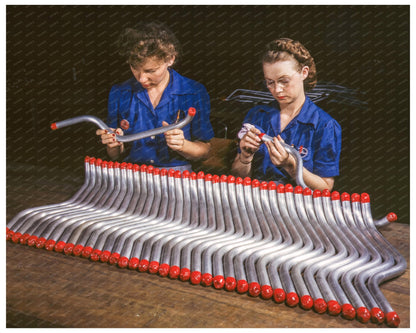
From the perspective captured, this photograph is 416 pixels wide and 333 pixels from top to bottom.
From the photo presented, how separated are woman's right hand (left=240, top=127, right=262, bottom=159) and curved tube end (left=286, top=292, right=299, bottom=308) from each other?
1027 mm

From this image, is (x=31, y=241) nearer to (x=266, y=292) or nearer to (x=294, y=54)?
(x=266, y=292)

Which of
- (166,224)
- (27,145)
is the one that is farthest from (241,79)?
(27,145)

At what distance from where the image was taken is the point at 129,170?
94.3 inches

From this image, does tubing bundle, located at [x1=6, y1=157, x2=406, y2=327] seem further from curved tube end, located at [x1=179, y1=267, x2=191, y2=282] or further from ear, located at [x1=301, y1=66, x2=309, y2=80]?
ear, located at [x1=301, y1=66, x2=309, y2=80]

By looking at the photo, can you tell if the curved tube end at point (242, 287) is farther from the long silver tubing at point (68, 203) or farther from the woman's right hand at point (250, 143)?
the long silver tubing at point (68, 203)

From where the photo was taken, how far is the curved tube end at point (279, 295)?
145 centimetres

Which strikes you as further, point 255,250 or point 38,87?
point 38,87

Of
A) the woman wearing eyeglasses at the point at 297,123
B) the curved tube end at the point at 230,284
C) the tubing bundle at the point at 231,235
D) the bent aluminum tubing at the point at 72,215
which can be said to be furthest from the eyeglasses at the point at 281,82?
the curved tube end at the point at 230,284

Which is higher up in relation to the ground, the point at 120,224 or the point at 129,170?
the point at 129,170

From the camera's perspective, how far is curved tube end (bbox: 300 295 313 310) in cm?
140

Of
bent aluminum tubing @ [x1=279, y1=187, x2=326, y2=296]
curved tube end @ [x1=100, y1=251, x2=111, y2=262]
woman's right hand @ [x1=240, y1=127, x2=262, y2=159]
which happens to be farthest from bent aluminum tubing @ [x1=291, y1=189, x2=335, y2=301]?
curved tube end @ [x1=100, y1=251, x2=111, y2=262]

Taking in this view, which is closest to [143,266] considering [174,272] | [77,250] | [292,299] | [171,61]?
[174,272]

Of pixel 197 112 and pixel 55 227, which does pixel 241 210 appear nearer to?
pixel 197 112

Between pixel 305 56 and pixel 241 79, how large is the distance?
408 mm
